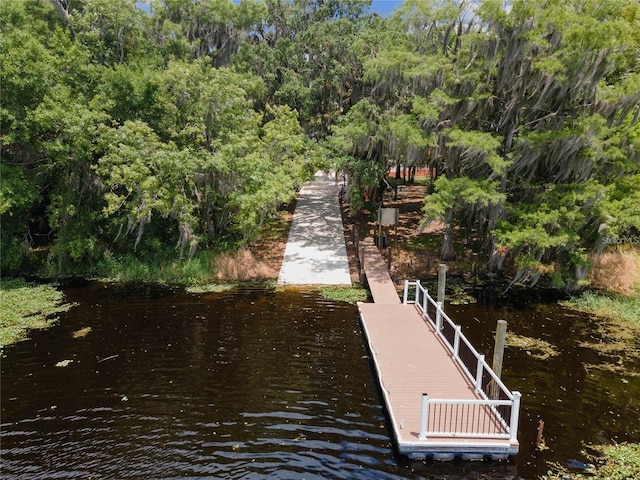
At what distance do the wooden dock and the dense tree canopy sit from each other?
466 cm

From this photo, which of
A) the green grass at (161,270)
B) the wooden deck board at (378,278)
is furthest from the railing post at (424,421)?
the green grass at (161,270)

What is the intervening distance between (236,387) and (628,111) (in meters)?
16.3

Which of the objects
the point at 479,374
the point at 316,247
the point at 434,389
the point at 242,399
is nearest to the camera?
the point at 479,374

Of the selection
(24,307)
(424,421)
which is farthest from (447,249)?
(24,307)

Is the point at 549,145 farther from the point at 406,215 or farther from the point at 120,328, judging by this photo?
the point at 120,328

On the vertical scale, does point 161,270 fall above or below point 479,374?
above

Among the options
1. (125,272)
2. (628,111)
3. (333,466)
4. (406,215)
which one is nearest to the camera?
(333,466)

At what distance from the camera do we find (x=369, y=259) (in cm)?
2016

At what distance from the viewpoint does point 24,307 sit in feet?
51.9

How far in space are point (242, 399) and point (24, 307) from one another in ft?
33.7

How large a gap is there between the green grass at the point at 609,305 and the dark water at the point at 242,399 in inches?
49.7

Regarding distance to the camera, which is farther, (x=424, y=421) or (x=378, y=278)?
(x=378, y=278)

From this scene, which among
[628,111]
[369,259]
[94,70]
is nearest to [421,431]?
[369,259]

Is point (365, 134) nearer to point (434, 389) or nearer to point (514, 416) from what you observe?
point (434, 389)
